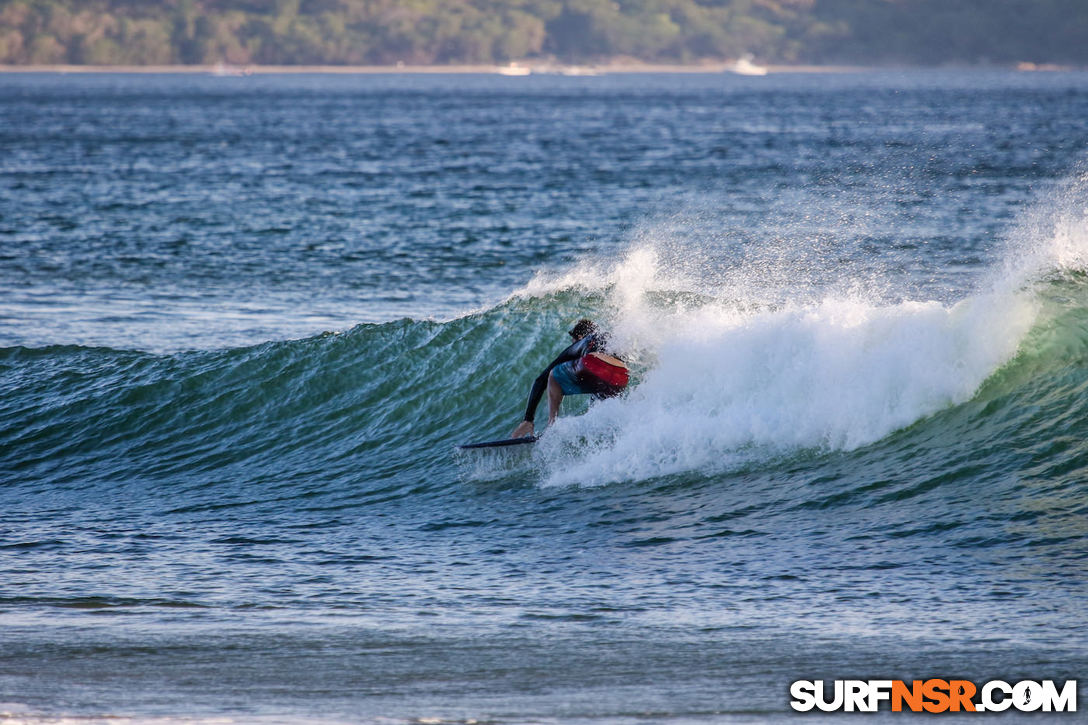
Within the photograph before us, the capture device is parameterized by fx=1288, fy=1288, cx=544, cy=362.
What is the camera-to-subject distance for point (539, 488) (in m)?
10.9

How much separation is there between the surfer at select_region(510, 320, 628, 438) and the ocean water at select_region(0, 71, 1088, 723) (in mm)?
288

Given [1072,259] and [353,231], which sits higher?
[1072,259]

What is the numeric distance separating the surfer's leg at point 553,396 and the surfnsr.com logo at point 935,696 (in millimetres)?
5025

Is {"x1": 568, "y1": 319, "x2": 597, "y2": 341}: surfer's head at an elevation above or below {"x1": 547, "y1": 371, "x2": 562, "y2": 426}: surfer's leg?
above

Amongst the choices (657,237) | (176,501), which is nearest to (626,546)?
(176,501)

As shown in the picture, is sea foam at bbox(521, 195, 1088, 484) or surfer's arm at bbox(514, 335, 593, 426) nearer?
sea foam at bbox(521, 195, 1088, 484)

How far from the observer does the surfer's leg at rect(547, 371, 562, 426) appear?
11.3m

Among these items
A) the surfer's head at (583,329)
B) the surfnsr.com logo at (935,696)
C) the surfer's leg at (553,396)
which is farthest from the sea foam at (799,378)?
the surfnsr.com logo at (935,696)

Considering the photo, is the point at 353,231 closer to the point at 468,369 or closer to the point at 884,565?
the point at 468,369

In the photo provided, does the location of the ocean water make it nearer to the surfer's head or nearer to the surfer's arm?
the surfer's arm

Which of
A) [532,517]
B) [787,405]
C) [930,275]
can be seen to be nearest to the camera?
[532,517]

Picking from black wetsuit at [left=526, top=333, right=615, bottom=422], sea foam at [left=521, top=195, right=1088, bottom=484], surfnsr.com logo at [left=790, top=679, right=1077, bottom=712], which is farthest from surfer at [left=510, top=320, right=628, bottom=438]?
surfnsr.com logo at [left=790, top=679, right=1077, bottom=712]

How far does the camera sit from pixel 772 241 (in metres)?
24.2

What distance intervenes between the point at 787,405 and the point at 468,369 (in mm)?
4319
